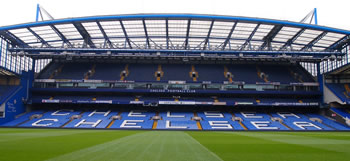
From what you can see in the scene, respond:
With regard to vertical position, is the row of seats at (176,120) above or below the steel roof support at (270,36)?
below

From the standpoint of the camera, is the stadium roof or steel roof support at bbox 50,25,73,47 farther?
steel roof support at bbox 50,25,73,47

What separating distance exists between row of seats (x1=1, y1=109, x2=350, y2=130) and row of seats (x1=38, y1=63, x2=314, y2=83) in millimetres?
7106

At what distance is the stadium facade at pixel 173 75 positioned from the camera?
1446 inches

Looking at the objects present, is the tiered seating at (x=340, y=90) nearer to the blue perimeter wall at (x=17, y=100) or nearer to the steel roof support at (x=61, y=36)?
the steel roof support at (x=61, y=36)

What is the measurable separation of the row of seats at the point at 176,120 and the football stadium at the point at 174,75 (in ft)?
0.54

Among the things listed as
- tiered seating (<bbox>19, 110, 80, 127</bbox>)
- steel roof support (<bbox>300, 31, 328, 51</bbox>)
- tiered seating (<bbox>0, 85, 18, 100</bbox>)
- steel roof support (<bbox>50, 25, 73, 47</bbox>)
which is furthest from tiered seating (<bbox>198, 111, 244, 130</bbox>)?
tiered seating (<bbox>0, 85, 18, 100</bbox>)

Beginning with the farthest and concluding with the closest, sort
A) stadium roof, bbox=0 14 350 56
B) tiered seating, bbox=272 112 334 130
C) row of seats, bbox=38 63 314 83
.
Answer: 1. row of seats, bbox=38 63 314 83
2. tiered seating, bbox=272 112 334 130
3. stadium roof, bbox=0 14 350 56

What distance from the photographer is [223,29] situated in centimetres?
3797

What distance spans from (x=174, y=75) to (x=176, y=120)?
11566 mm

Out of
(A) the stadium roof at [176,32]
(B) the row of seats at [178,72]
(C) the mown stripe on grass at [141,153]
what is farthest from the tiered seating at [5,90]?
(C) the mown stripe on grass at [141,153]

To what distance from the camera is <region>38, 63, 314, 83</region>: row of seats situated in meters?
46.8

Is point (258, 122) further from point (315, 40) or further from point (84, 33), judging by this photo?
point (84, 33)

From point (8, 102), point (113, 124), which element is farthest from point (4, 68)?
point (113, 124)

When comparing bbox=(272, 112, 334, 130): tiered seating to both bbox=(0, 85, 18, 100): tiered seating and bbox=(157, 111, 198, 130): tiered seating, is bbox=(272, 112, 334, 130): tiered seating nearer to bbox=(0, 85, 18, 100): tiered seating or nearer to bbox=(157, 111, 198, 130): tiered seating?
bbox=(157, 111, 198, 130): tiered seating
